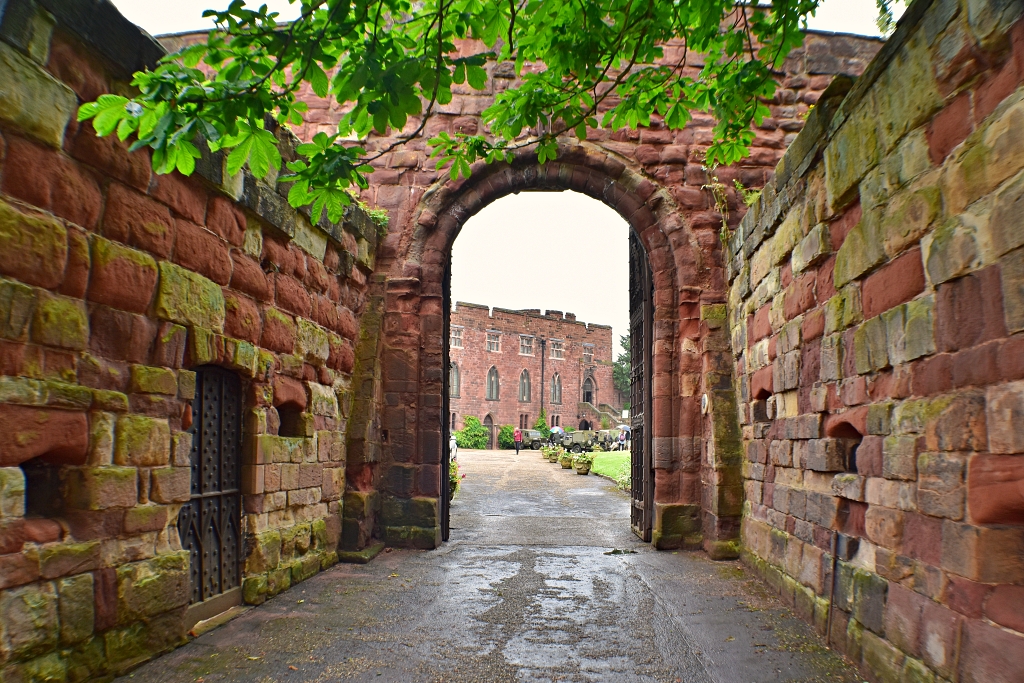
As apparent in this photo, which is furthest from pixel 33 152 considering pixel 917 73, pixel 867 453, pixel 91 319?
pixel 867 453

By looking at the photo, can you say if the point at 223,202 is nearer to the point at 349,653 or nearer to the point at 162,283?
the point at 162,283

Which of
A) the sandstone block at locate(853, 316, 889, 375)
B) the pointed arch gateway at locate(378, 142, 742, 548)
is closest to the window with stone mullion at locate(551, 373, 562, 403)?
the pointed arch gateway at locate(378, 142, 742, 548)

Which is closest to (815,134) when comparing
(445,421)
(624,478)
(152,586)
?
(152,586)

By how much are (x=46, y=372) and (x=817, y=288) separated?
170 inches

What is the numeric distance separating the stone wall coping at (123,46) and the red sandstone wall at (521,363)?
120 feet

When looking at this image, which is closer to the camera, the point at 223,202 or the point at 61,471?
the point at 61,471

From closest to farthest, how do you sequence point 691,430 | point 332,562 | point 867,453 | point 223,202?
point 867,453, point 223,202, point 332,562, point 691,430

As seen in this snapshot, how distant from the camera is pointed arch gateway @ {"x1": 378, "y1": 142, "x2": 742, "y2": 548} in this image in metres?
7.57

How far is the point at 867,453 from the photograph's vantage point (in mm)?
3785

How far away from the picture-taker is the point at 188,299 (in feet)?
13.5

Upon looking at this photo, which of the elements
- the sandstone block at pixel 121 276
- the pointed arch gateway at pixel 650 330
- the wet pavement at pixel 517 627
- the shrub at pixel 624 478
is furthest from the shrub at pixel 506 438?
the sandstone block at pixel 121 276

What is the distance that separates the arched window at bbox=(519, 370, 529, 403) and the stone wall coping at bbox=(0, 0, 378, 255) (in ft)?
128

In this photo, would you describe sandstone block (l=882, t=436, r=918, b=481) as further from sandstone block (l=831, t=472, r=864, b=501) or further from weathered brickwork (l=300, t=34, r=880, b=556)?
weathered brickwork (l=300, t=34, r=880, b=556)

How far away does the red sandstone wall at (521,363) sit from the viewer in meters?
42.2
